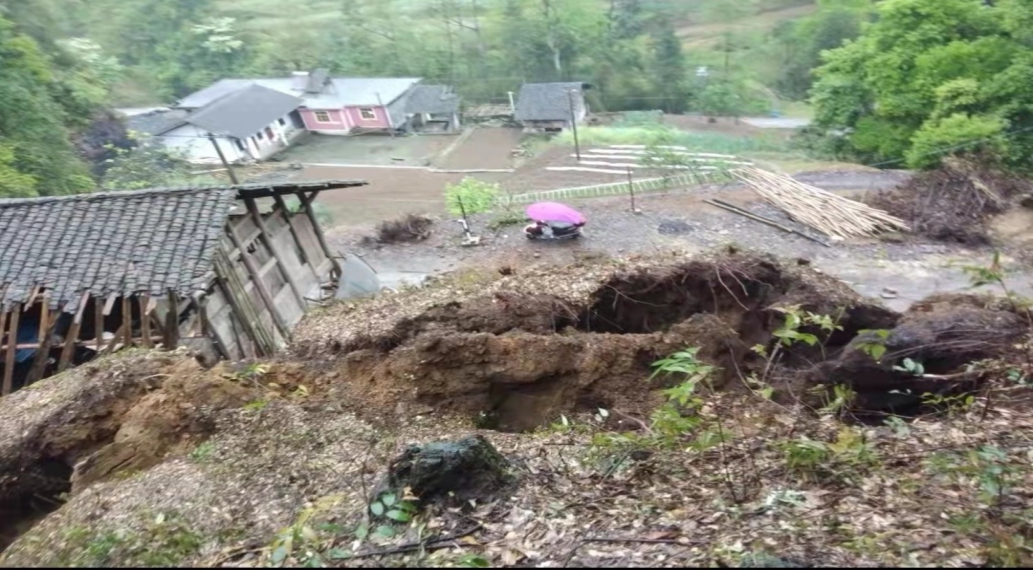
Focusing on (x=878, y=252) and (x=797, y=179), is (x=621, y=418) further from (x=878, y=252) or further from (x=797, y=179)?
(x=797, y=179)

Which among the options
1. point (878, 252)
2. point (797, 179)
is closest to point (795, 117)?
point (797, 179)

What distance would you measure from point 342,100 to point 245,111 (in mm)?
4908

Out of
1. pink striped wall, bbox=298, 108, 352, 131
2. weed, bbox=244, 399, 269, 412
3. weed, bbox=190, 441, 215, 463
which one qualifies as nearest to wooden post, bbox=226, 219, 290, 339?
weed, bbox=244, 399, 269, 412

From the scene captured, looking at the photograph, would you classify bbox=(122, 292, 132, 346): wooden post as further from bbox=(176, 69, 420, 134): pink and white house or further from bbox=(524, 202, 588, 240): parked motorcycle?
bbox=(176, 69, 420, 134): pink and white house

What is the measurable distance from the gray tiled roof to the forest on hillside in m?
4.33

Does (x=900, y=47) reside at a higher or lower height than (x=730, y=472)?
higher

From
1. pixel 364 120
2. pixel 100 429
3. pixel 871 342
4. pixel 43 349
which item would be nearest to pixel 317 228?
pixel 43 349

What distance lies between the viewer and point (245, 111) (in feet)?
100

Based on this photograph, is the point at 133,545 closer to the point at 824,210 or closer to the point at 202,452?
the point at 202,452

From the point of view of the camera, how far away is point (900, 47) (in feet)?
64.2

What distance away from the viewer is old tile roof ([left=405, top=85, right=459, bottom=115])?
107 ft

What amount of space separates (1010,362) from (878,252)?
908 centimetres

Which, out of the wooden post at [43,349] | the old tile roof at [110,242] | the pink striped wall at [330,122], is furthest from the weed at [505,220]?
the pink striped wall at [330,122]

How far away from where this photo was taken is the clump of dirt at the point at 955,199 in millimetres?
13891
